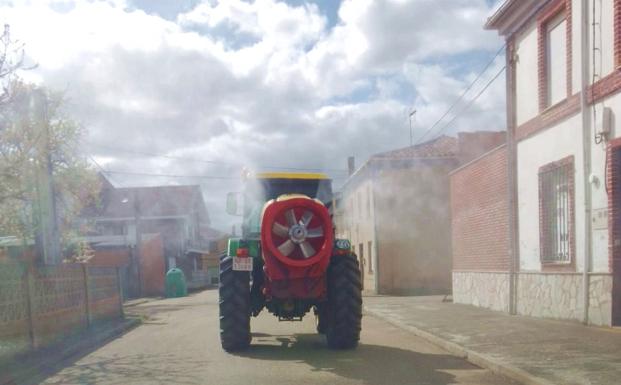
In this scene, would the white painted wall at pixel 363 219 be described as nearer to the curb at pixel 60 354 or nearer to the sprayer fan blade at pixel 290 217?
the curb at pixel 60 354

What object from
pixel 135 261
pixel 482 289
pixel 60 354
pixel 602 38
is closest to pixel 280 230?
pixel 60 354

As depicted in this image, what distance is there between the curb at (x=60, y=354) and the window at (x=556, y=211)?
29.6 ft

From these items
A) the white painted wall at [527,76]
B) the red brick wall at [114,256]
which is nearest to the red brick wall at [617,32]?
the white painted wall at [527,76]

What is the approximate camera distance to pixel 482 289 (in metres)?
18.1

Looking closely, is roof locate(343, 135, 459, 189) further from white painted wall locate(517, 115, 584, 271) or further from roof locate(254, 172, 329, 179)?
roof locate(254, 172, 329, 179)

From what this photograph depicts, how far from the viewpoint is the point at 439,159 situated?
29.4 meters

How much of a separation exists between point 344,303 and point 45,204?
8316mm

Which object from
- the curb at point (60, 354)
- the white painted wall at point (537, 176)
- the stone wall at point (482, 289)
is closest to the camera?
the curb at point (60, 354)

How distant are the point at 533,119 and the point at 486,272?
453 centimetres

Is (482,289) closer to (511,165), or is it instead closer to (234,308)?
(511,165)

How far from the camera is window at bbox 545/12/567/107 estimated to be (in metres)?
13.7

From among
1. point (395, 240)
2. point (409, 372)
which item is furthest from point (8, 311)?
point (395, 240)

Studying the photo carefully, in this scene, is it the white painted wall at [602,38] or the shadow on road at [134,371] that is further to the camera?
the white painted wall at [602,38]

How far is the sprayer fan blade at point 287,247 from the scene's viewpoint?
33.9ft
